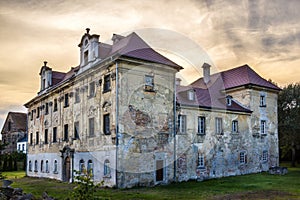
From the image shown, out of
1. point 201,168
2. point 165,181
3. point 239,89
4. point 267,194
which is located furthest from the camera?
point 239,89

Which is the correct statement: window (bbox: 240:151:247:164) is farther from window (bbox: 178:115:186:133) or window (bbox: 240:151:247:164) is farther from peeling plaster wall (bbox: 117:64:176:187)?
peeling plaster wall (bbox: 117:64:176:187)

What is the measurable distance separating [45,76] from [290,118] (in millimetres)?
29065

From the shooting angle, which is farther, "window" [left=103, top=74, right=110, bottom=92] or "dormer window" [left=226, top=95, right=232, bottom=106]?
"dormer window" [left=226, top=95, right=232, bottom=106]

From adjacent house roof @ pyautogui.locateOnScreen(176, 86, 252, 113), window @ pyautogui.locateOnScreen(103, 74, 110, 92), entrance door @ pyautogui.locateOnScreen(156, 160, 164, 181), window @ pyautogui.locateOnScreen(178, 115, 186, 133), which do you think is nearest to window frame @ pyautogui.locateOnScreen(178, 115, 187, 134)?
window @ pyautogui.locateOnScreen(178, 115, 186, 133)

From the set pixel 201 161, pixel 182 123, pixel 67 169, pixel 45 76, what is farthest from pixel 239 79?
pixel 45 76

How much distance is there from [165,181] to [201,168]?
4839 millimetres

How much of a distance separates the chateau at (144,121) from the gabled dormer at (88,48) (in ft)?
0.24

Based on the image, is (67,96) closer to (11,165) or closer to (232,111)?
(232,111)

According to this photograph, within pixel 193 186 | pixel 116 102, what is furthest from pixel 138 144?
pixel 193 186

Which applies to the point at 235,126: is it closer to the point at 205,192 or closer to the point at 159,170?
the point at 159,170

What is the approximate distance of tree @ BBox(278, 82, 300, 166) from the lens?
41.2m

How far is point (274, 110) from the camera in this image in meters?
36.0

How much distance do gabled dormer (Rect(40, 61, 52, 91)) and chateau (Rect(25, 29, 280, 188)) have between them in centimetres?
10

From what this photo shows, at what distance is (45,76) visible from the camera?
→ 116 feet
